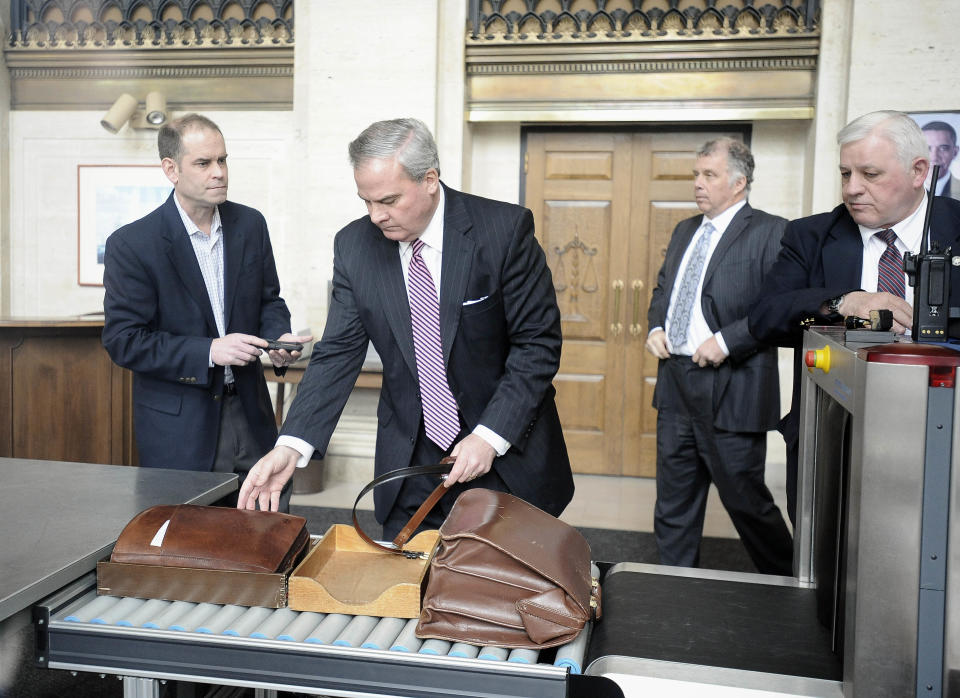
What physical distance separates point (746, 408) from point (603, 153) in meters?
2.83

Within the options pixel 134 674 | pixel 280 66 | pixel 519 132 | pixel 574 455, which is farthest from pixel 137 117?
pixel 134 674

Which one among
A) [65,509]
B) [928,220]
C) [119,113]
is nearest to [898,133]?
[928,220]

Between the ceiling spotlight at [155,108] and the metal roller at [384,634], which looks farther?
the ceiling spotlight at [155,108]

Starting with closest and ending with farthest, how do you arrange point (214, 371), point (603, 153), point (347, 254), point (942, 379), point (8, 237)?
1. point (942, 379)
2. point (347, 254)
3. point (214, 371)
4. point (603, 153)
5. point (8, 237)

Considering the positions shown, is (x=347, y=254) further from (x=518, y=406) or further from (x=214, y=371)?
(x=214, y=371)

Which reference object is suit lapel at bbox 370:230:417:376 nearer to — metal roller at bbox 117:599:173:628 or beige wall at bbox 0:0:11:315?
metal roller at bbox 117:599:173:628

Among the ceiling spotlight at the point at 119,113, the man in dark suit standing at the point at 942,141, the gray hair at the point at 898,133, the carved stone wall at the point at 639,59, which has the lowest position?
the gray hair at the point at 898,133

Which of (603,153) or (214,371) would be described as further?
(603,153)

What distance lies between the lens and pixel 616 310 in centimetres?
594

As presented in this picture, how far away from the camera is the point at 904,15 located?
4.90 m

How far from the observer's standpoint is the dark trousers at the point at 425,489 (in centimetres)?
236

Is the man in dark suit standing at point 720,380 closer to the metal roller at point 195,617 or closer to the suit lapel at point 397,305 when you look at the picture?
the suit lapel at point 397,305

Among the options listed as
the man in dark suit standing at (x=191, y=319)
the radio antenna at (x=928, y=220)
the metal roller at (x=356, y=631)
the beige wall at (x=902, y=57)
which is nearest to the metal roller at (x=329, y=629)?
the metal roller at (x=356, y=631)

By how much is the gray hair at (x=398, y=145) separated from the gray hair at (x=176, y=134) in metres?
1.11
